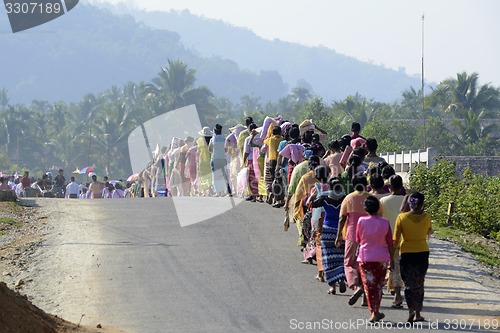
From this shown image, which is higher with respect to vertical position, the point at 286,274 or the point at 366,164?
the point at 366,164

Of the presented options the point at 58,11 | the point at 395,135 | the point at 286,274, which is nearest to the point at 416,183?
the point at 58,11

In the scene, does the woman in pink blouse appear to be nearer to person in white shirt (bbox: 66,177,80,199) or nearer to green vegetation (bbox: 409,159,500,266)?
green vegetation (bbox: 409,159,500,266)

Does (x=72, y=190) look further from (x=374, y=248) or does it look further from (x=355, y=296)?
(x=374, y=248)

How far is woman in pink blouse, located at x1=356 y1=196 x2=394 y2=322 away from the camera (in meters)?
11.3

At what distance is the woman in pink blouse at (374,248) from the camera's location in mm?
11312

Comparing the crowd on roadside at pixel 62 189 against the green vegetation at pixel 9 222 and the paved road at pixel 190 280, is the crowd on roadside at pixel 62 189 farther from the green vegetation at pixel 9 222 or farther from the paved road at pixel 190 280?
the paved road at pixel 190 280

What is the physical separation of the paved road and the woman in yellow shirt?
45cm

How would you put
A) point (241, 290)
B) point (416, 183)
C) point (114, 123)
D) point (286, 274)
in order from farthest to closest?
point (114, 123) < point (416, 183) < point (286, 274) < point (241, 290)


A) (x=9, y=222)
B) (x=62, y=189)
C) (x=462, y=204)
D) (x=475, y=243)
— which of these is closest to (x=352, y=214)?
(x=475, y=243)

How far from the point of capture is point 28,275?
14211 millimetres

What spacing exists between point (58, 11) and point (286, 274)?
730 centimetres

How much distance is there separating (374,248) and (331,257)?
156cm

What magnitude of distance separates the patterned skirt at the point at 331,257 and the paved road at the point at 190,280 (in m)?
0.25

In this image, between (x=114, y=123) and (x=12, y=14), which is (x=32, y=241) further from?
(x=114, y=123)
